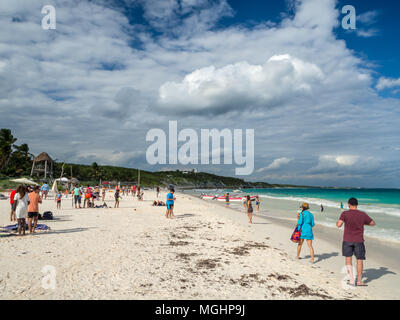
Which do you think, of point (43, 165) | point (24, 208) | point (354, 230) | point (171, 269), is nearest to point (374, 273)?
point (354, 230)

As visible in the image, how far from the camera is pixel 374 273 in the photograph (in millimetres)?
7898

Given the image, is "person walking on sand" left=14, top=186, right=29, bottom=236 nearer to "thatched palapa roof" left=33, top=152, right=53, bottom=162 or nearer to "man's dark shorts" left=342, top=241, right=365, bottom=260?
"man's dark shorts" left=342, top=241, right=365, bottom=260

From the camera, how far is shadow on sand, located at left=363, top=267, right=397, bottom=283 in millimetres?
7375

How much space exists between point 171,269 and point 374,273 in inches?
249

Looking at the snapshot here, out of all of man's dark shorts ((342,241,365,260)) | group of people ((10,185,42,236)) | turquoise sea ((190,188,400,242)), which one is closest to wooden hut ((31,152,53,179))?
turquoise sea ((190,188,400,242))

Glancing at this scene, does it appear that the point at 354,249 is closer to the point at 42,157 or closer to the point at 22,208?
the point at 22,208

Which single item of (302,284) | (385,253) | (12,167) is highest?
(12,167)

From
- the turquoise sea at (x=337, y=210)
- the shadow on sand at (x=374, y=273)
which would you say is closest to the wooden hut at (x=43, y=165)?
the turquoise sea at (x=337, y=210)
